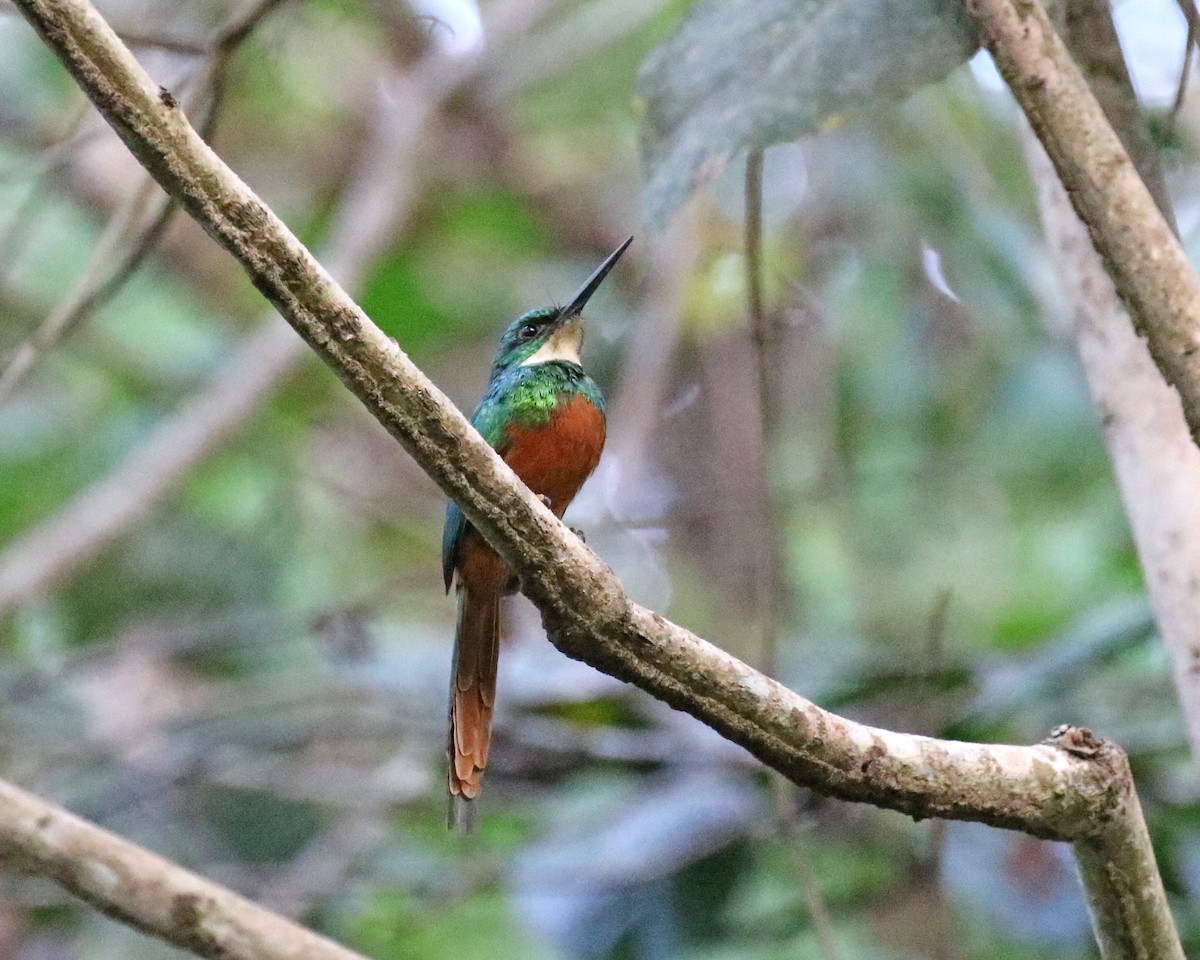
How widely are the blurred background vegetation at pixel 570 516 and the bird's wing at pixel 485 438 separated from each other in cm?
35

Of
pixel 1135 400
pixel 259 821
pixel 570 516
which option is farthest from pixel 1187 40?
pixel 259 821

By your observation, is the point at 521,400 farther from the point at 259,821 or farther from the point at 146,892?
the point at 259,821

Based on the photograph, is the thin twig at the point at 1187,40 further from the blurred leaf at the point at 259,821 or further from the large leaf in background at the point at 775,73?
the blurred leaf at the point at 259,821

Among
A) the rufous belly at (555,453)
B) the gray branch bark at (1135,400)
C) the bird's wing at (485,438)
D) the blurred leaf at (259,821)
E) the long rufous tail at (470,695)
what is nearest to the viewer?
the gray branch bark at (1135,400)

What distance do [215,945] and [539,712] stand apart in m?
1.29

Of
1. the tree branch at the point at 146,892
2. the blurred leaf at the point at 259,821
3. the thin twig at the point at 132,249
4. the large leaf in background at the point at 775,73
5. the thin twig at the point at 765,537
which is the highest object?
the thin twig at the point at 132,249

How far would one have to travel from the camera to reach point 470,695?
1857 millimetres

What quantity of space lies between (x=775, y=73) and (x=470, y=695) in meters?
0.81

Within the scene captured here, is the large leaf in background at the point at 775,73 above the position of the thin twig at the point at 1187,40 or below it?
above

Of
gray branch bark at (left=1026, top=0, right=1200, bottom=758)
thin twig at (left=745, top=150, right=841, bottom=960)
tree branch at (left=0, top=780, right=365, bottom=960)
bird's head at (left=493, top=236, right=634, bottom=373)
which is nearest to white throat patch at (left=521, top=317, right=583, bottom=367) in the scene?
bird's head at (left=493, top=236, right=634, bottom=373)

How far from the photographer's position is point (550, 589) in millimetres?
1187

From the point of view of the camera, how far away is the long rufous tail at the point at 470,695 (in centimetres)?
168

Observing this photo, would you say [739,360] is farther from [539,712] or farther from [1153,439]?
[1153,439]

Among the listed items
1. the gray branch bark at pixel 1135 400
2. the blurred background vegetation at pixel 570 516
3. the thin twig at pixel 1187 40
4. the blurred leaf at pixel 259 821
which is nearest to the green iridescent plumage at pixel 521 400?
the blurred background vegetation at pixel 570 516
